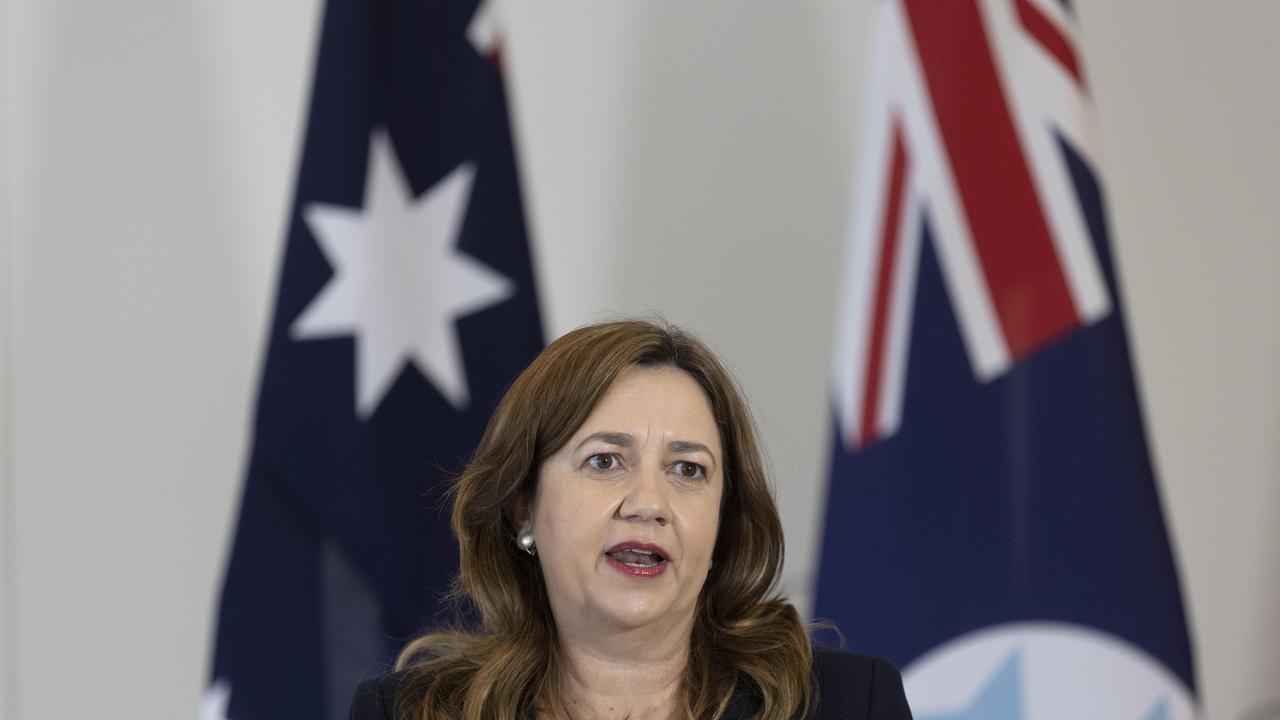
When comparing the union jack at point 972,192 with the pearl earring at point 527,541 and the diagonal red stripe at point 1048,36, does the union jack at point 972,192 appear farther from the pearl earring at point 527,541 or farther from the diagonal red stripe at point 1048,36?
the pearl earring at point 527,541

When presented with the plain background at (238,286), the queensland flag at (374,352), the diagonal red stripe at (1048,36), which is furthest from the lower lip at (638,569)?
the plain background at (238,286)

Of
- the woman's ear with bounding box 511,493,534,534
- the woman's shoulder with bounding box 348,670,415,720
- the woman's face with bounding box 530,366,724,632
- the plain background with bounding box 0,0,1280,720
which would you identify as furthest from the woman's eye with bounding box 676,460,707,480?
the plain background with bounding box 0,0,1280,720

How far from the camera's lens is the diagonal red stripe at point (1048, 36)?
267cm

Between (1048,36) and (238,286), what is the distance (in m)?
1.93

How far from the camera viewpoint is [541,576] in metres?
2.00

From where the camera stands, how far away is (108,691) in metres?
3.42

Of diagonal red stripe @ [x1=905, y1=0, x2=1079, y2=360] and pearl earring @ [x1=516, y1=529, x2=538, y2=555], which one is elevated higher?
diagonal red stripe @ [x1=905, y1=0, x2=1079, y2=360]

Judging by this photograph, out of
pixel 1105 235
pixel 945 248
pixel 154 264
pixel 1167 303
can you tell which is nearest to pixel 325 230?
pixel 154 264

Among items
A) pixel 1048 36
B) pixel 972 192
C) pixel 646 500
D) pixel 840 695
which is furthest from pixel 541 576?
pixel 1048 36

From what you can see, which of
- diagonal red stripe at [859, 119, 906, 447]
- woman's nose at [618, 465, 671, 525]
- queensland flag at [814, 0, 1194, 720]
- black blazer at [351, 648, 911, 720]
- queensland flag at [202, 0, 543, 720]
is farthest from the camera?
queensland flag at [202, 0, 543, 720]

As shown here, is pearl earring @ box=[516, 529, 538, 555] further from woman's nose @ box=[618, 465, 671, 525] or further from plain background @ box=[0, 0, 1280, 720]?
plain background @ box=[0, 0, 1280, 720]

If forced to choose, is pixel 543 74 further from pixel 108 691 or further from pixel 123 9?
pixel 108 691

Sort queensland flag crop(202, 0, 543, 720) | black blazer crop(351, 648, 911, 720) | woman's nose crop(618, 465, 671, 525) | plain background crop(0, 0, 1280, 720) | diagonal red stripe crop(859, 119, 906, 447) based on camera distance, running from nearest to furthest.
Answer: woman's nose crop(618, 465, 671, 525) < black blazer crop(351, 648, 911, 720) < diagonal red stripe crop(859, 119, 906, 447) < queensland flag crop(202, 0, 543, 720) < plain background crop(0, 0, 1280, 720)

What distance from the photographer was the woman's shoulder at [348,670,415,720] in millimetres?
1866
